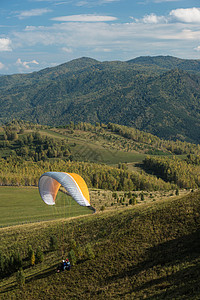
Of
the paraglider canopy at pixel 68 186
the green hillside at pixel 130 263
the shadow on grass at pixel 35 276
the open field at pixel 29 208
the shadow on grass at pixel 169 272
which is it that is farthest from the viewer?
the open field at pixel 29 208

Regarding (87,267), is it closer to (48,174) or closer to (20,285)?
(20,285)

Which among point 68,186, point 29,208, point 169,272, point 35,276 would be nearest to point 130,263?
point 169,272

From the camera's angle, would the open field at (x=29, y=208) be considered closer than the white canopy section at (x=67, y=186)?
No

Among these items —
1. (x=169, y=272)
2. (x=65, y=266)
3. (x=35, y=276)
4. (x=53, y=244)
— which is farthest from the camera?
(x=53, y=244)

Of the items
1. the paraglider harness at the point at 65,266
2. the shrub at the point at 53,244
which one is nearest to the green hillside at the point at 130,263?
the paraglider harness at the point at 65,266

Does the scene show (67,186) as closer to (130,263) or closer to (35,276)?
(130,263)

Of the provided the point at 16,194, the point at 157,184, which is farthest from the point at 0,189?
the point at 157,184

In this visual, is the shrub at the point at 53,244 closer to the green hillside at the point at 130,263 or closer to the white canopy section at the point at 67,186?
the green hillside at the point at 130,263
